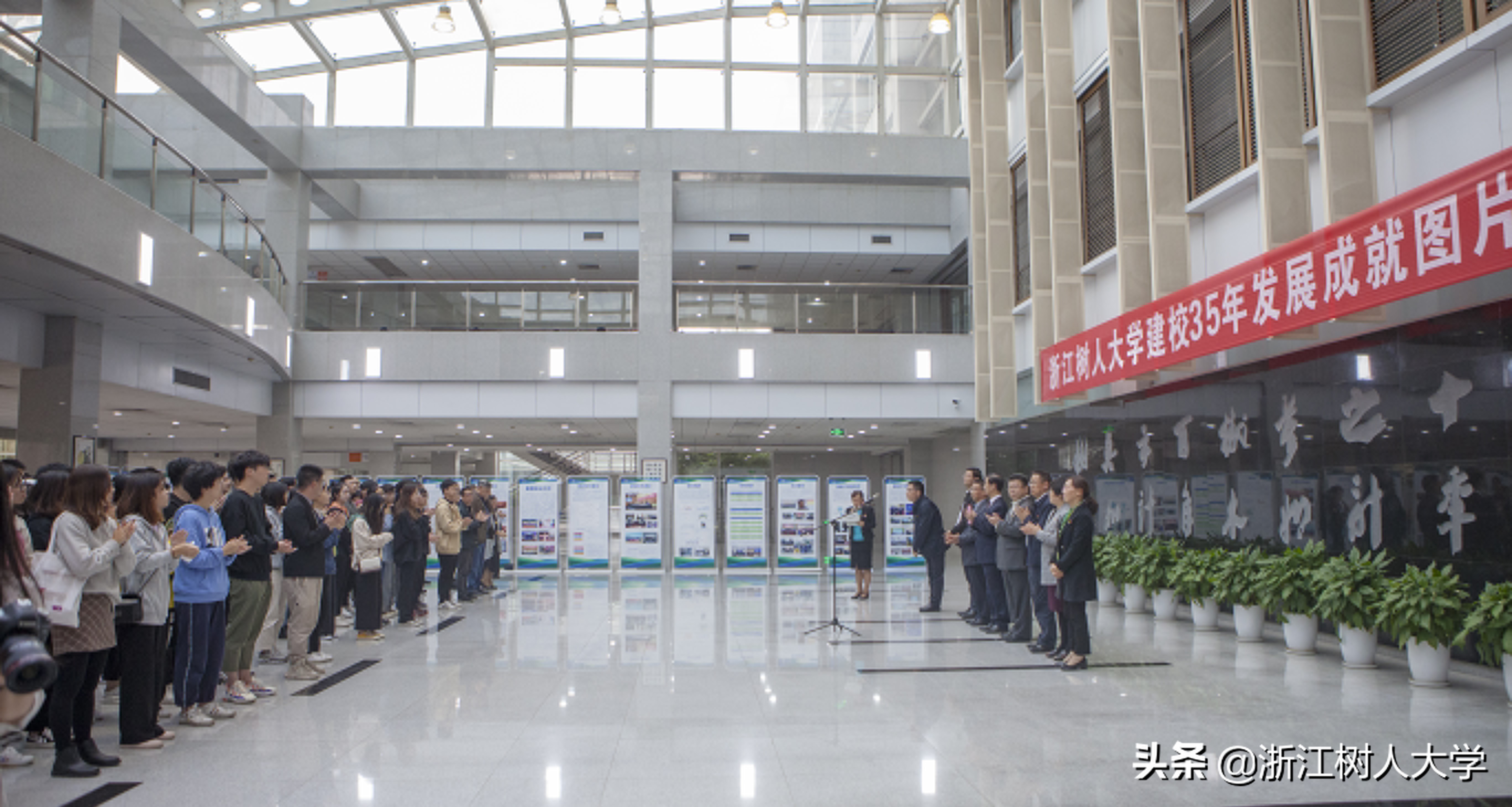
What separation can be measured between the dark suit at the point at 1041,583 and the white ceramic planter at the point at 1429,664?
2.51m

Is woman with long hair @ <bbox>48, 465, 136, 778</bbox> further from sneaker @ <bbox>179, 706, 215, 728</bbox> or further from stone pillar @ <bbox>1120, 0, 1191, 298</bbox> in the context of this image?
stone pillar @ <bbox>1120, 0, 1191, 298</bbox>

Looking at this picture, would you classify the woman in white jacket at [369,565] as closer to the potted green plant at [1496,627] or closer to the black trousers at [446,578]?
the black trousers at [446,578]

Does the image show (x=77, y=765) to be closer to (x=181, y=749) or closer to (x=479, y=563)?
(x=181, y=749)

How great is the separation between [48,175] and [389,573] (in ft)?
17.1

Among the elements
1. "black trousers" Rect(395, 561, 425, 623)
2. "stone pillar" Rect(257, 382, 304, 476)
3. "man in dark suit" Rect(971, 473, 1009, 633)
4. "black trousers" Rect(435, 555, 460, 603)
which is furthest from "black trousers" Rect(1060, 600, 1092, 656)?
"stone pillar" Rect(257, 382, 304, 476)

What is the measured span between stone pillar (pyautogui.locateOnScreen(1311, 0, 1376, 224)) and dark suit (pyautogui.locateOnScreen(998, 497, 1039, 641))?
3.42 m

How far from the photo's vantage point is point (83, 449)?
9.88 meters

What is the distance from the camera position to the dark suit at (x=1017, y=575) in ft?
27.6

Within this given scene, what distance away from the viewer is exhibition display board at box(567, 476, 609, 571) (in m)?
16.1

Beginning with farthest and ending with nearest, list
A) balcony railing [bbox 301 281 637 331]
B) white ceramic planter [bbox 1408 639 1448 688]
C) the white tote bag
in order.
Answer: balcony railing [bbox 301 281 637 331], white ceramic planter [bbox 1408 639 1448 688], the white tote bag

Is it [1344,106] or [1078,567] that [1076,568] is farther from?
[1344,106]

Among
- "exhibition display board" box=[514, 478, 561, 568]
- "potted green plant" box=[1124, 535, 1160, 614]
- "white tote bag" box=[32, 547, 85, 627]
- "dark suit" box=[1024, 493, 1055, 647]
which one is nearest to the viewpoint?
"white tote bag" box=[32, 547, 85, 627]

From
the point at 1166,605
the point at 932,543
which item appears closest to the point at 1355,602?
the point at 1166,605

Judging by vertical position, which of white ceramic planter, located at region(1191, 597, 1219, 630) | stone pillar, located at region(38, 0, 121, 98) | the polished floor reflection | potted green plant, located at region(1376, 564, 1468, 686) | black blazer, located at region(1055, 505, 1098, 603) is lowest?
the polished floor reflection
